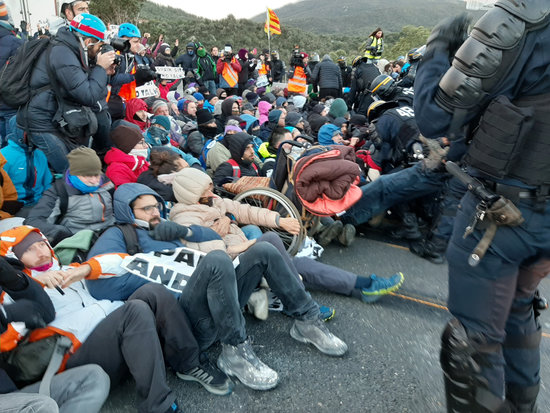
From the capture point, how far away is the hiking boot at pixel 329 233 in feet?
12.6

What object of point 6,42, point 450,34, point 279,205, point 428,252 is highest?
point 450,34

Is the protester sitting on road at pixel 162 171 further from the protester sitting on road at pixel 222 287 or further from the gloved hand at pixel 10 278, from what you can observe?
the gloved hand at pixel 10 278

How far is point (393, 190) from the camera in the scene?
382 centimetres

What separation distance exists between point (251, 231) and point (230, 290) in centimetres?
124

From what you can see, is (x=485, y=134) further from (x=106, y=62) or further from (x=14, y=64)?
(x=14, y=64)

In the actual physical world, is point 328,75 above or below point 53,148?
above

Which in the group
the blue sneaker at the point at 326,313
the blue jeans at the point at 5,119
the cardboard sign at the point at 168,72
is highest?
the cardboard sign at the point at 168,72

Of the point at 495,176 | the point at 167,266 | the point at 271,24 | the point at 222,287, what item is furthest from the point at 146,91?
the point at 271,24

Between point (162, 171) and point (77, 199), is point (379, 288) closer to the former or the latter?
point (162, 171)

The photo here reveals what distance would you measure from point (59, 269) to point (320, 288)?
1817 mm

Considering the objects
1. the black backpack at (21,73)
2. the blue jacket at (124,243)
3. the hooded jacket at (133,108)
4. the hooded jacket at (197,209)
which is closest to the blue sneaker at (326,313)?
the hooded jacket at (197,209)

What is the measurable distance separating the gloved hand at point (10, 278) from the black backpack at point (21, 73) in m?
1.96

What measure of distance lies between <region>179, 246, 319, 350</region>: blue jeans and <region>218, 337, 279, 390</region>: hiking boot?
54 mm

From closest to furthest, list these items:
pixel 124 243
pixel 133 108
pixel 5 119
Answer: pixel 124 243 → pixel 5 119 → pixel 133 108
